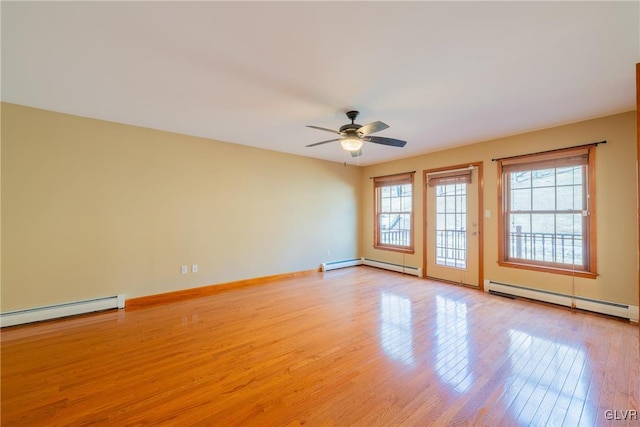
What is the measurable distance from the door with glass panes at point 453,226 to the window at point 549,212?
46 cm

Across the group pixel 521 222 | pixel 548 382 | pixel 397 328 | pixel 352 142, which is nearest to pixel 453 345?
pixel 397 328

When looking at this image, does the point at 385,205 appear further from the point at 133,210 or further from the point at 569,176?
the point at 133,210

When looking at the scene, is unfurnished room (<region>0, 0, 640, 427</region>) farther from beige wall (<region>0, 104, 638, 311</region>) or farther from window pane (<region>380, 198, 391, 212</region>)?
window pane (<region>380, 198, 391, 212</region>)

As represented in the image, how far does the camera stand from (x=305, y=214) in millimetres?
5668

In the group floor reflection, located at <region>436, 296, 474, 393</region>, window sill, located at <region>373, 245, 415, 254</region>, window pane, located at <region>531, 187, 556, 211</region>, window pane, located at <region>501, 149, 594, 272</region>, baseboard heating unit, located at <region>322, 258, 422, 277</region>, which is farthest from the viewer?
window sill, located at <region>373, 245, 415, 254</region>

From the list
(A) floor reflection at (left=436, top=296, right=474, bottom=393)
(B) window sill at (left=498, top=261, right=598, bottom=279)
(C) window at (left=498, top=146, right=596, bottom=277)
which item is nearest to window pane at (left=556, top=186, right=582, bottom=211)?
(C) window at (left=498, top=146, right=596, bottom=277)

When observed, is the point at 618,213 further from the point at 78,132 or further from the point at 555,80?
the point at 78,132

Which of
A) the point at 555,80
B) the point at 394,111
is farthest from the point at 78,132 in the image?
the point at 555,80

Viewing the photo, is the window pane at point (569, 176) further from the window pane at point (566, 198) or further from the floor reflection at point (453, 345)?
the floor reflection at point (453, 345)

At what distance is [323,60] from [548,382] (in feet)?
10.3

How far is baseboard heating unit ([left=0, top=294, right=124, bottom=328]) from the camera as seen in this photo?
2.99 m

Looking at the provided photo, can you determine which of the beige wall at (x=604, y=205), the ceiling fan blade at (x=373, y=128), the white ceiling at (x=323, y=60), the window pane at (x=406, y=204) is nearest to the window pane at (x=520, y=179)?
the beige wall at (x=604, y=205)

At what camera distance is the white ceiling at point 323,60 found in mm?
1674

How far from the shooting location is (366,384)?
6.61 ft
